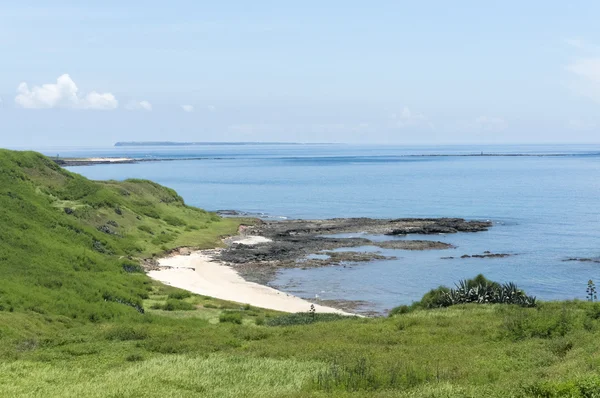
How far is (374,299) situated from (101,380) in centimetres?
3639

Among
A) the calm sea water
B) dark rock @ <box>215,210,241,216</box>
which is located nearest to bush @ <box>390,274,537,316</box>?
the calm sea water

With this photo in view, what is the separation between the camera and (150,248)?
71625 millimetres

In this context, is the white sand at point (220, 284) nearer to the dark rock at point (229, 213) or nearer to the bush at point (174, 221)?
the bush at point (174, 221)

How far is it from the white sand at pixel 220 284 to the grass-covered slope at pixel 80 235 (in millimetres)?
3377

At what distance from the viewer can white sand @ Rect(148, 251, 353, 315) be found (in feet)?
169

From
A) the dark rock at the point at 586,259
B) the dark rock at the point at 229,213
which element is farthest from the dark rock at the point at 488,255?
the dark rock at the point at 229,213

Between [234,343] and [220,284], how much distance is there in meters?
31.6

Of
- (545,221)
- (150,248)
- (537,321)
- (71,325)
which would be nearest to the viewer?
(537,321)

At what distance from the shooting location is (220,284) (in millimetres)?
Result: 58594

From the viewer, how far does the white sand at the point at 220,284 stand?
5141cm

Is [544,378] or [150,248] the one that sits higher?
[544,378]

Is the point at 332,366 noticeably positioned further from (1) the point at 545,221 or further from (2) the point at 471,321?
(1) the point at 545,221

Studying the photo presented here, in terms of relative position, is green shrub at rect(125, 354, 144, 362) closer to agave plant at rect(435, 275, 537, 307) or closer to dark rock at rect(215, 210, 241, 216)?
agave plant at rect(435, 275, 537, 307)

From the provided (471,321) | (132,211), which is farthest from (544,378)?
(132,211)
